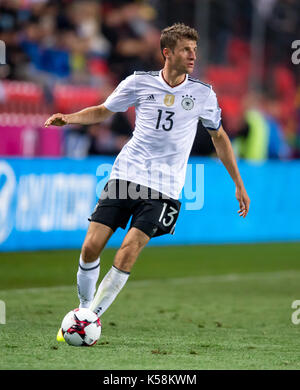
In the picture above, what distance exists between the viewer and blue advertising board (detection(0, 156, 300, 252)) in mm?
13250

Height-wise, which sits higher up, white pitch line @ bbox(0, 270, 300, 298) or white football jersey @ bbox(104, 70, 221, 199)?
white football jersey @ bbox(104, 70, 221, 199)

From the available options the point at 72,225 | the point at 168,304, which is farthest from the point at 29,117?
the point at 168,304

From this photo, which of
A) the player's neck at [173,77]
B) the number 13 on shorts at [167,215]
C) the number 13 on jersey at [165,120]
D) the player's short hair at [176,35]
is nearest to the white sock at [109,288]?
the number 13 on shorts at [167,215]

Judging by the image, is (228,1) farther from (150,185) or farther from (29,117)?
(150,185)

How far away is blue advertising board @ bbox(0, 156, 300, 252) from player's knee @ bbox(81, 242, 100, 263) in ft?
19.5

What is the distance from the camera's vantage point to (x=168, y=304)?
9734 mm

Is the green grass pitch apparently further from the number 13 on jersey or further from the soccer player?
the number 13 on jersey

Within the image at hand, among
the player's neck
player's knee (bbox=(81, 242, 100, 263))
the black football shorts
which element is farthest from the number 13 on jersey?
player's knee (bbox=(81, 242, 100, 263))

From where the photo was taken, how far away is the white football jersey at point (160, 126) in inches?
284

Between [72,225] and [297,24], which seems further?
[297,24]

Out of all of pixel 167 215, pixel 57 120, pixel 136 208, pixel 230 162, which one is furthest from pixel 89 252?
pixel 230 162

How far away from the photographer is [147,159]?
23.7 feet

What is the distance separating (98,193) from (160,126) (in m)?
7.29

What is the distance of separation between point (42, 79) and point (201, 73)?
4.52 m
